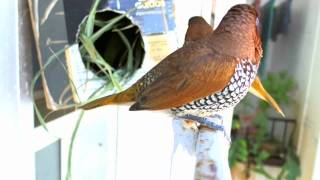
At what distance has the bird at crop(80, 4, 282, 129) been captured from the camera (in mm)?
304

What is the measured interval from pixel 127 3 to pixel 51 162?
0.69 ft

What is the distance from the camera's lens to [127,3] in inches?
18.0

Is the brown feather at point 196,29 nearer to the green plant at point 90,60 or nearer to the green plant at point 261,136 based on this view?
the green plant at point 90,60

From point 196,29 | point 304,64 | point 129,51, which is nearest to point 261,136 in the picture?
point 304,64

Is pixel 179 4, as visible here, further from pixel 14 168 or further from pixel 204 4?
pixel 14 168

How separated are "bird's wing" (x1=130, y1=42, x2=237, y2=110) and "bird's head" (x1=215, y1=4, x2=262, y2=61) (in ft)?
0.06

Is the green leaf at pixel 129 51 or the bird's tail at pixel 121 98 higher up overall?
the green leaf at pixel 129 51

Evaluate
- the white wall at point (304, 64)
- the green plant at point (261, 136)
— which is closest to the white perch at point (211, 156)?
the white wall at point (304, 64)

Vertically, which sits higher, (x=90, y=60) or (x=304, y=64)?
(x=90, y=60)

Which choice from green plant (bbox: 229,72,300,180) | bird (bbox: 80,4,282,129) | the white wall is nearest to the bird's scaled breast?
bird (bbox: 80,4,282,129)

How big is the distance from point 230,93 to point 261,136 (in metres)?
1.28

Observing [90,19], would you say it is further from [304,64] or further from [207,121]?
[304,64]

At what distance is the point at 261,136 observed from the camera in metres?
1.55

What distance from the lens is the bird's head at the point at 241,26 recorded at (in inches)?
12.4
